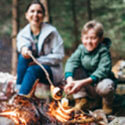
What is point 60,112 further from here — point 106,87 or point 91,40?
point 91,40

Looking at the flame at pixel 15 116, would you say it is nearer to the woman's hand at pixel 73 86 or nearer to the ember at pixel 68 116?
the ember at pixel 68 116

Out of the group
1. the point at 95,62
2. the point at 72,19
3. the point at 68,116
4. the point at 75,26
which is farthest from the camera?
the point at 72,19

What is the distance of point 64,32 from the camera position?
752cm

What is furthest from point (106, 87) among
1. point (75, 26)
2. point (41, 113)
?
point (75, 26)

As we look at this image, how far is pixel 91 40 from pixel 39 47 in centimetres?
87

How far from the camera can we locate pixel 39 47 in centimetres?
304

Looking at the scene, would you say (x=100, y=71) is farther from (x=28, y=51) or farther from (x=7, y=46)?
(x=7, y=46)

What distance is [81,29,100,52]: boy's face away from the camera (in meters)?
2.53

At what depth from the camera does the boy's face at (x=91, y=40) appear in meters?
2.53

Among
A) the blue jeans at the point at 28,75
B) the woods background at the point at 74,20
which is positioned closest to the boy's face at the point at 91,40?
the blue jeans at the point at 28,75

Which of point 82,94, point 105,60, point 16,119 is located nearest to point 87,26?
point 105,60

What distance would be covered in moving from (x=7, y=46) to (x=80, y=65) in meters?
6.39

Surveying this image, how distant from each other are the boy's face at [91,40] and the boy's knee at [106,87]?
0.46m

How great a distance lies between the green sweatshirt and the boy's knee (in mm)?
70
